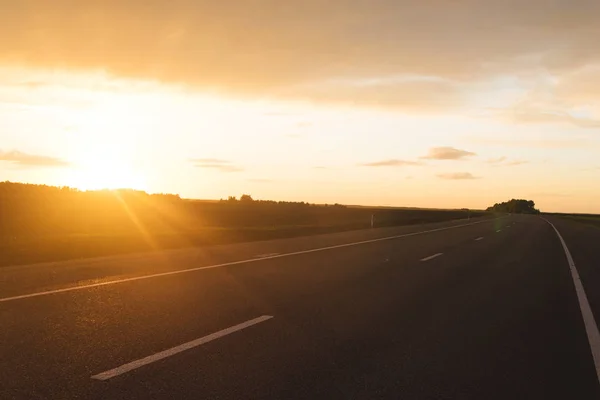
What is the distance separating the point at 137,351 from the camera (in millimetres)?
5461

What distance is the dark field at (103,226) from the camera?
1784 centimetres

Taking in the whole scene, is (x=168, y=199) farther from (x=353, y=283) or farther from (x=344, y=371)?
(x=344, y=371)

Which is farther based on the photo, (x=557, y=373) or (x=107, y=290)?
(x=107, y=290)

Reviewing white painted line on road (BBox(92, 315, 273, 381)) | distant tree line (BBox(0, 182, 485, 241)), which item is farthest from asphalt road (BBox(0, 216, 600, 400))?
distant tree line (BBox(0, 182, 485, 241))

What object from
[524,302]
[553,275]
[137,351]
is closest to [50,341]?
[137,351]

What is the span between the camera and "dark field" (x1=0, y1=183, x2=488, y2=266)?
17.8 meters

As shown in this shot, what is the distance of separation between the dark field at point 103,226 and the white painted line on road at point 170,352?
9.35m

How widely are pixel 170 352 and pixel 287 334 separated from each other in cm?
153

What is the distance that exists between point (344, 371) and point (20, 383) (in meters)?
2.88

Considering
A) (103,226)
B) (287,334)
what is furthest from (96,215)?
(287,334)

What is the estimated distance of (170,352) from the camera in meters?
5.43

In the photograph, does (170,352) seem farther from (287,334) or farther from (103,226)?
(103,226)

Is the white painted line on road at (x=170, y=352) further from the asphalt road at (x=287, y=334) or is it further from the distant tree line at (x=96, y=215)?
the distant tree line at (x=96, y=215)

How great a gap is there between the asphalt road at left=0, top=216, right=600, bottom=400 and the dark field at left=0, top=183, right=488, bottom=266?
5.68m
